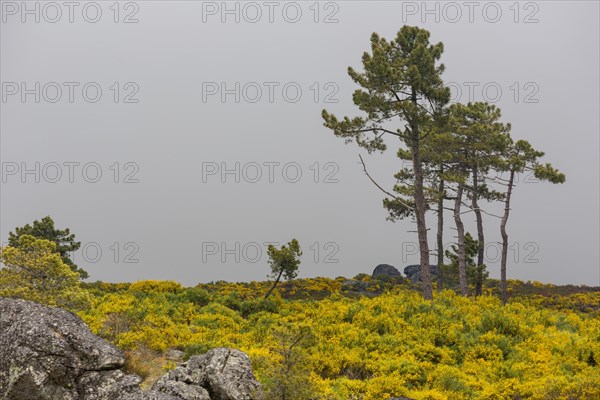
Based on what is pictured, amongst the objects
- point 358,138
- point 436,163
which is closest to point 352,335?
point 358,138

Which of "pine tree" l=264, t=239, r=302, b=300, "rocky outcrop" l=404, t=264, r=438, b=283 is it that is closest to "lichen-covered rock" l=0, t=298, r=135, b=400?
"pine tree" l=264, t=239, r=302, b=300

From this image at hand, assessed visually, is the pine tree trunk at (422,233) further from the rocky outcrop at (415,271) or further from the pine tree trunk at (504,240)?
the rocky outcrop at (415,271)

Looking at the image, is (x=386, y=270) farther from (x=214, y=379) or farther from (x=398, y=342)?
(x=214, y=379)

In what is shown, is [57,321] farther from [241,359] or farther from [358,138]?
[358,138]

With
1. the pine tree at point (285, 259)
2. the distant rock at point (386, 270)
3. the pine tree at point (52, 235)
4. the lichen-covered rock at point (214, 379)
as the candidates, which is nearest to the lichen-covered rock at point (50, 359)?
the lichen-covered rock at point (214, 379)

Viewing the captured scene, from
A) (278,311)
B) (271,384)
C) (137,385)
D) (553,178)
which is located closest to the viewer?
(271,384)

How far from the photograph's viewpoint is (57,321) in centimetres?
1169

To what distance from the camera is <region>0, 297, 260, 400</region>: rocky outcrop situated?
34.7 feet

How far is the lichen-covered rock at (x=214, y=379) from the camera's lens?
34.3ft

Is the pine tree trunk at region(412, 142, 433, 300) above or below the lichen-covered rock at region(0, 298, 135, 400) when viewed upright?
above

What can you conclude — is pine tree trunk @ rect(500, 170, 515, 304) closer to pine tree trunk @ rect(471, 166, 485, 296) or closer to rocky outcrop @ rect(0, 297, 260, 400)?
pine tree trunk @ rect(471, 166, 485, 296)

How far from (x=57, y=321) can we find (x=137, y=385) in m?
2.70

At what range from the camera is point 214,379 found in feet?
35.6

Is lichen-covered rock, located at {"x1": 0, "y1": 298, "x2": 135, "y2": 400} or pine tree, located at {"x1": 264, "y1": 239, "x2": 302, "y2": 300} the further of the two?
pine tree, located at {"x1": 264, "y1": 239, "x2": 302, "y2": 300}
